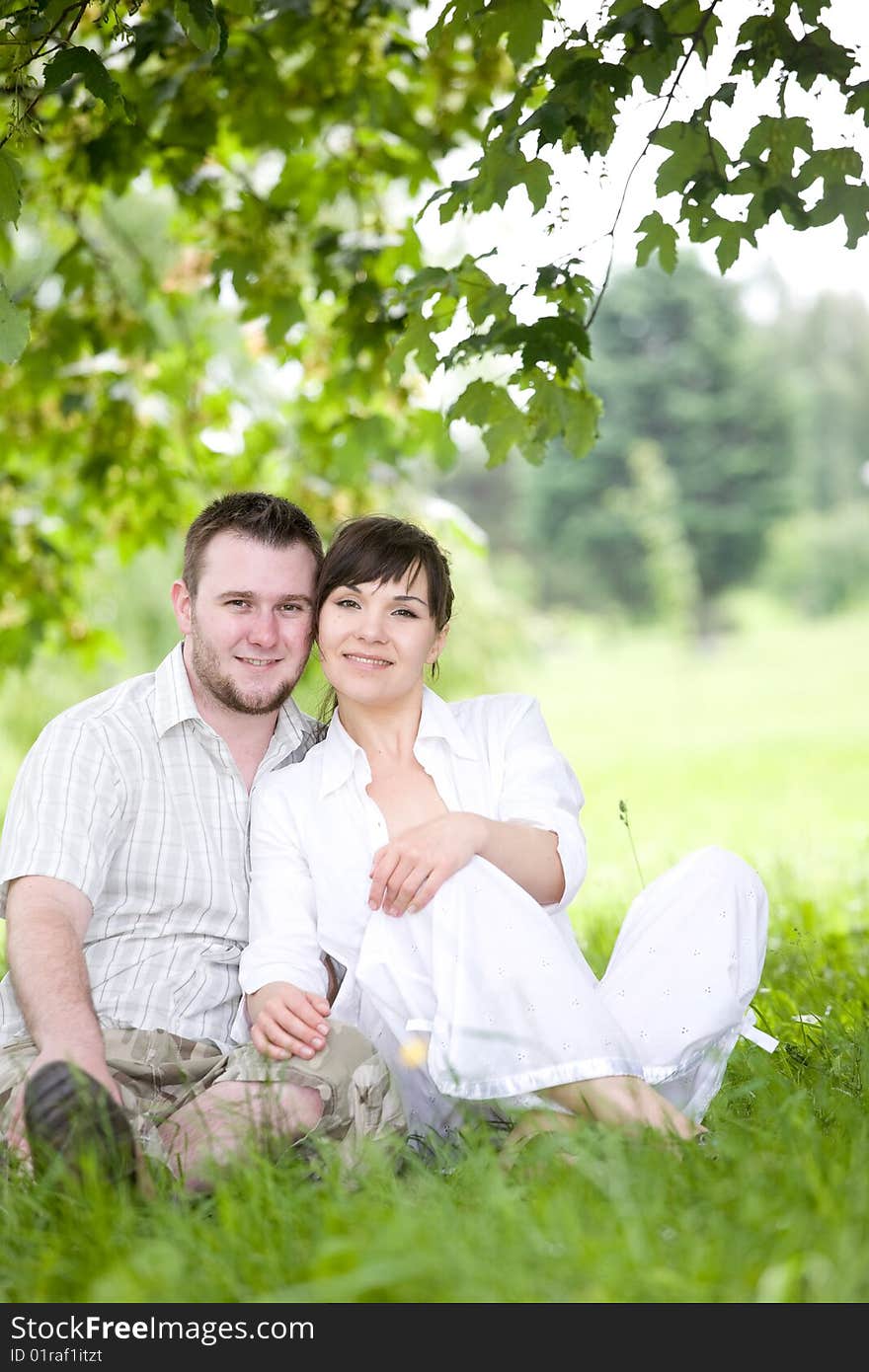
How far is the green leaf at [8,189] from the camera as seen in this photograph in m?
2.52

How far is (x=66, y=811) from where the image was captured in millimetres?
2578

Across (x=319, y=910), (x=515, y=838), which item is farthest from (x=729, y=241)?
(x=319, y=910)

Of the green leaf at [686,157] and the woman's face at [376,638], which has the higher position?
the green leaf at [686,157]

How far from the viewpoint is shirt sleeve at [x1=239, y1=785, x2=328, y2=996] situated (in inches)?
100

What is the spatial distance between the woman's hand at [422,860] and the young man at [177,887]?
239 mm

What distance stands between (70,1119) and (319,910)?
71cm

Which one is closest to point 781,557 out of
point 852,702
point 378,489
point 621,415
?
point 621,415

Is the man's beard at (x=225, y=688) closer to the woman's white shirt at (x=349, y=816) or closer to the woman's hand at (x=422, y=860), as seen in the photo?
the woman's white shirt at (x=349, y=816)

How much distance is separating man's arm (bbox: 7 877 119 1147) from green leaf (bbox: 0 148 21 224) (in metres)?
1.23

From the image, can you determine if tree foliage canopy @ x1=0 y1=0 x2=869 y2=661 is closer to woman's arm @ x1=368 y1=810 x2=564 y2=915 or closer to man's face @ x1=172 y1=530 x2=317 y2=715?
man's face @ x1=172 y1=530 x2=317 y2=715

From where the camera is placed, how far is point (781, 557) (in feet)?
99.8

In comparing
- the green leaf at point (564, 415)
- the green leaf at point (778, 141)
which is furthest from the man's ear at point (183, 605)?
the green leaf at point (778, 141)

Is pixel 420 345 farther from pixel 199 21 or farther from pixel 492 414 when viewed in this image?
pixel 199 21

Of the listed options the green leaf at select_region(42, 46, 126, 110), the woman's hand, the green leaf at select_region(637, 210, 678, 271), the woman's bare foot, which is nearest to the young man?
the woman's hand
